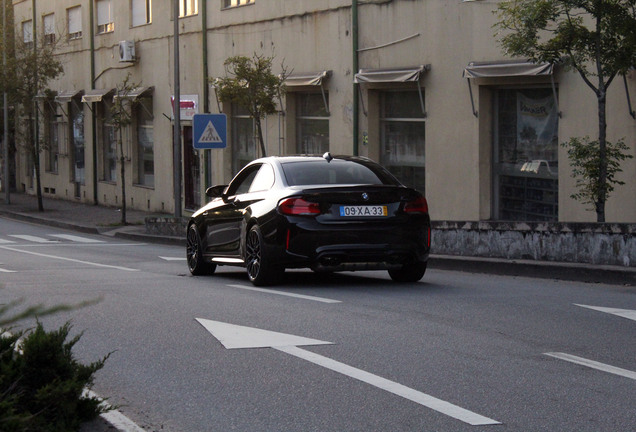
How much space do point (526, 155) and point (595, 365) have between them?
41.6 feet

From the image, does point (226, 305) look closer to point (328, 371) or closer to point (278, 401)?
point (328, 371)

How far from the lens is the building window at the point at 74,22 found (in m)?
41.5

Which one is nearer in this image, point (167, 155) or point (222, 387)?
point (222, 387)

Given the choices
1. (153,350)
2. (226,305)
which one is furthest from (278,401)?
(226,305)

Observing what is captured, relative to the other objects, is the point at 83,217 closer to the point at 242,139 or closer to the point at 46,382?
the point at 242,139

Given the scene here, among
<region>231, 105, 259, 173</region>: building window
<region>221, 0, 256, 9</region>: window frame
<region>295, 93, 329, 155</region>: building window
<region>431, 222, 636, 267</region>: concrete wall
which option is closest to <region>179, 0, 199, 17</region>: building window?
<region>221, 0, 256, 9</region>: window frame

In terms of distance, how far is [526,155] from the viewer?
64.5 feet

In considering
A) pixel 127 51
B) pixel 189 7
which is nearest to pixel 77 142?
pixel 127 51

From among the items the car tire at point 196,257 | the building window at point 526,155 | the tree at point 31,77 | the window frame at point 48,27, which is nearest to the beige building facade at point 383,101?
the building window at point 526,155

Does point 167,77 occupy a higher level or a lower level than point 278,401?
higher

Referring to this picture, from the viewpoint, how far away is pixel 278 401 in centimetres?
629

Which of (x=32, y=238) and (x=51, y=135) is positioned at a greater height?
Result: (x=51, y=135)

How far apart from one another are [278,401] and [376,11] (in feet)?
58.1

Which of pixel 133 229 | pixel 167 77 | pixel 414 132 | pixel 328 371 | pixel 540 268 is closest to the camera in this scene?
pixel 328 371
